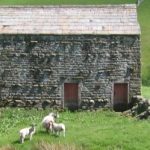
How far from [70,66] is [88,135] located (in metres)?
9.59

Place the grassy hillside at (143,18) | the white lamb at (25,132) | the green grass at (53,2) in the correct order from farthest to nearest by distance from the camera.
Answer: the green grass at (53,2) → the grassy hillside at (143,18) → the white lamb at (25,132)

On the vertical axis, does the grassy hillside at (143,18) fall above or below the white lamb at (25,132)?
above

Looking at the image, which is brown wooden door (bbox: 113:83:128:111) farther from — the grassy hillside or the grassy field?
the grassy hillside

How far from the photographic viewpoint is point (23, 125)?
3234 cm

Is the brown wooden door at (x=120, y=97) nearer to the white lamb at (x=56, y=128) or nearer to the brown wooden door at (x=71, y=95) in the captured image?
→ the brown wooden door at (x=71, y=95)

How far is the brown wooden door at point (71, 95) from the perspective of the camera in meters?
37.5

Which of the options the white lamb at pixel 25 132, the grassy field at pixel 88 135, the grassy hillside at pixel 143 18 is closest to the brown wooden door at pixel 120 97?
the grassy field at pixel 88 135

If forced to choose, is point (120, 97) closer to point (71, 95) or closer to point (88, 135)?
point (71, 95)

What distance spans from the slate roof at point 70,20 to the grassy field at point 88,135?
5.91 m

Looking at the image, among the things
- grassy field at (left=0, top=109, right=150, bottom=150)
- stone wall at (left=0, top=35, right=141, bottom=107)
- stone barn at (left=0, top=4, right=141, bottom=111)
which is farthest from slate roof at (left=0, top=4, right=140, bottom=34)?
grassy field at (left=0, top=109, right=150, bottom=150)

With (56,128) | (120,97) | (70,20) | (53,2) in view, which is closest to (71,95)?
(120,97)

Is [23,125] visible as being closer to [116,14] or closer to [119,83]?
[119,83]

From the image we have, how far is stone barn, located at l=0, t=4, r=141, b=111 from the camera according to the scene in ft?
122

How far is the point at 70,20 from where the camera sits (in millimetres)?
38531
